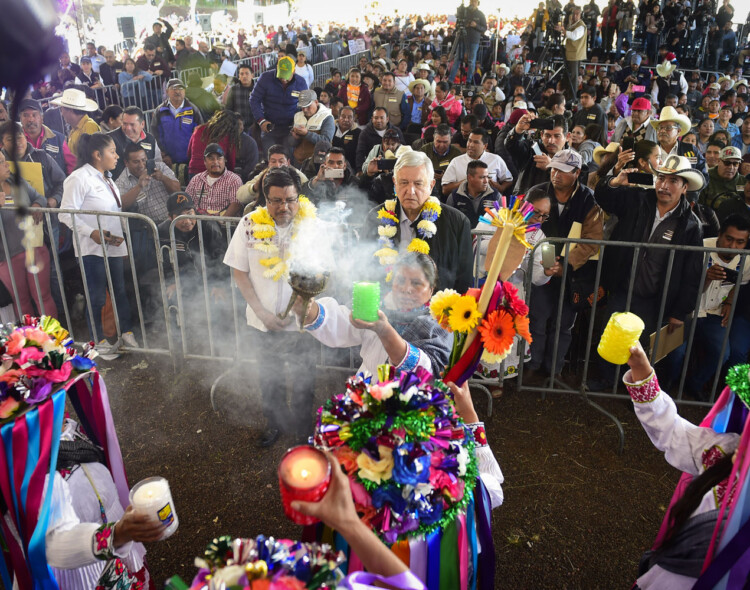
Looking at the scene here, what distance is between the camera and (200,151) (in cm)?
702

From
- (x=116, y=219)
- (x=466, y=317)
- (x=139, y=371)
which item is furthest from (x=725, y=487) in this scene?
(x=116, y=219)

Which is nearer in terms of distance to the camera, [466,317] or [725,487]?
[725,487]

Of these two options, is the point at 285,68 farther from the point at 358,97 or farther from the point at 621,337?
the point at 621,337

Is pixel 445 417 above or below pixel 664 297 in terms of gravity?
above

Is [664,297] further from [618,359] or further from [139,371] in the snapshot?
[139,371]

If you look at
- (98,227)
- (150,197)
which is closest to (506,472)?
(98,227)

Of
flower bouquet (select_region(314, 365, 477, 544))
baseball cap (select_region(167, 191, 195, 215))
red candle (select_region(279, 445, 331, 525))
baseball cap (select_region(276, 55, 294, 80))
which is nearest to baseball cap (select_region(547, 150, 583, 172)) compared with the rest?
baseball cap (select_region(167, 191, 195, 215))

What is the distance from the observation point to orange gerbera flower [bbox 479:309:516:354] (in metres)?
2.10

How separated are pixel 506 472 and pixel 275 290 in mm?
1967

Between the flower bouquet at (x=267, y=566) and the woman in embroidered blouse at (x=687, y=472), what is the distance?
1.41 meters

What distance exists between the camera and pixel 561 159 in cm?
496

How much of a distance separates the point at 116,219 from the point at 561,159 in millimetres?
3930

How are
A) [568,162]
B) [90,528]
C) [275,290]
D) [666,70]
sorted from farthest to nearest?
1. [666,70]
2. [568,162]
3. [275,290]
4. [90,528]

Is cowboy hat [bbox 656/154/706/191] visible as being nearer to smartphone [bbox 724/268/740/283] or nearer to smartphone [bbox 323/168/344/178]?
smartphone [bbox 724/268/740/283]
